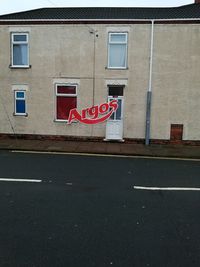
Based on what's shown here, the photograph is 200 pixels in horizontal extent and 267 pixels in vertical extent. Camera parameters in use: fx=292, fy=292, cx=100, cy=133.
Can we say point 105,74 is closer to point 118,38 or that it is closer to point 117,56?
point 117,56

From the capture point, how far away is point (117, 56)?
15492 millimetres

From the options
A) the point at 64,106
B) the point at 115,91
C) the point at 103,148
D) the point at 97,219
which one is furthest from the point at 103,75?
the point at 97,219

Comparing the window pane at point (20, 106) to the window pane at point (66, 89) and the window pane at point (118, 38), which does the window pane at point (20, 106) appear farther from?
the window pane at point (118, 38)

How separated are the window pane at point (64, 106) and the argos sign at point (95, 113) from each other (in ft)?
0.79

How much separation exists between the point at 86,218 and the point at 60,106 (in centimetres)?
1142

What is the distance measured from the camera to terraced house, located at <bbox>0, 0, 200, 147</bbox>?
49.4ft

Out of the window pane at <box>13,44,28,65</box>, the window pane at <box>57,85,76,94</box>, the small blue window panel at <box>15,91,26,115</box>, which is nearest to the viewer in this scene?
the window pane at <box>57,85,76,94</box>

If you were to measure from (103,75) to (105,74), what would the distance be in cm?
12

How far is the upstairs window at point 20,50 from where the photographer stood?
627 inches

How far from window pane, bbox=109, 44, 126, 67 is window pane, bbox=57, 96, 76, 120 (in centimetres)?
288

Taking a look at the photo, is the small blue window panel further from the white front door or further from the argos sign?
the white front door

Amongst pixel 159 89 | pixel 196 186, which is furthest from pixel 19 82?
pixel 196 186

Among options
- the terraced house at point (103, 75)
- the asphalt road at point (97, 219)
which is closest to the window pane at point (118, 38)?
the terraced house at point (103, 75)

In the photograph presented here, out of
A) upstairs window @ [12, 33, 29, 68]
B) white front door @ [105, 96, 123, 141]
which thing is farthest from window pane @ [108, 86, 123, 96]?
upstairs window @ [12, 33, 29, 68]
